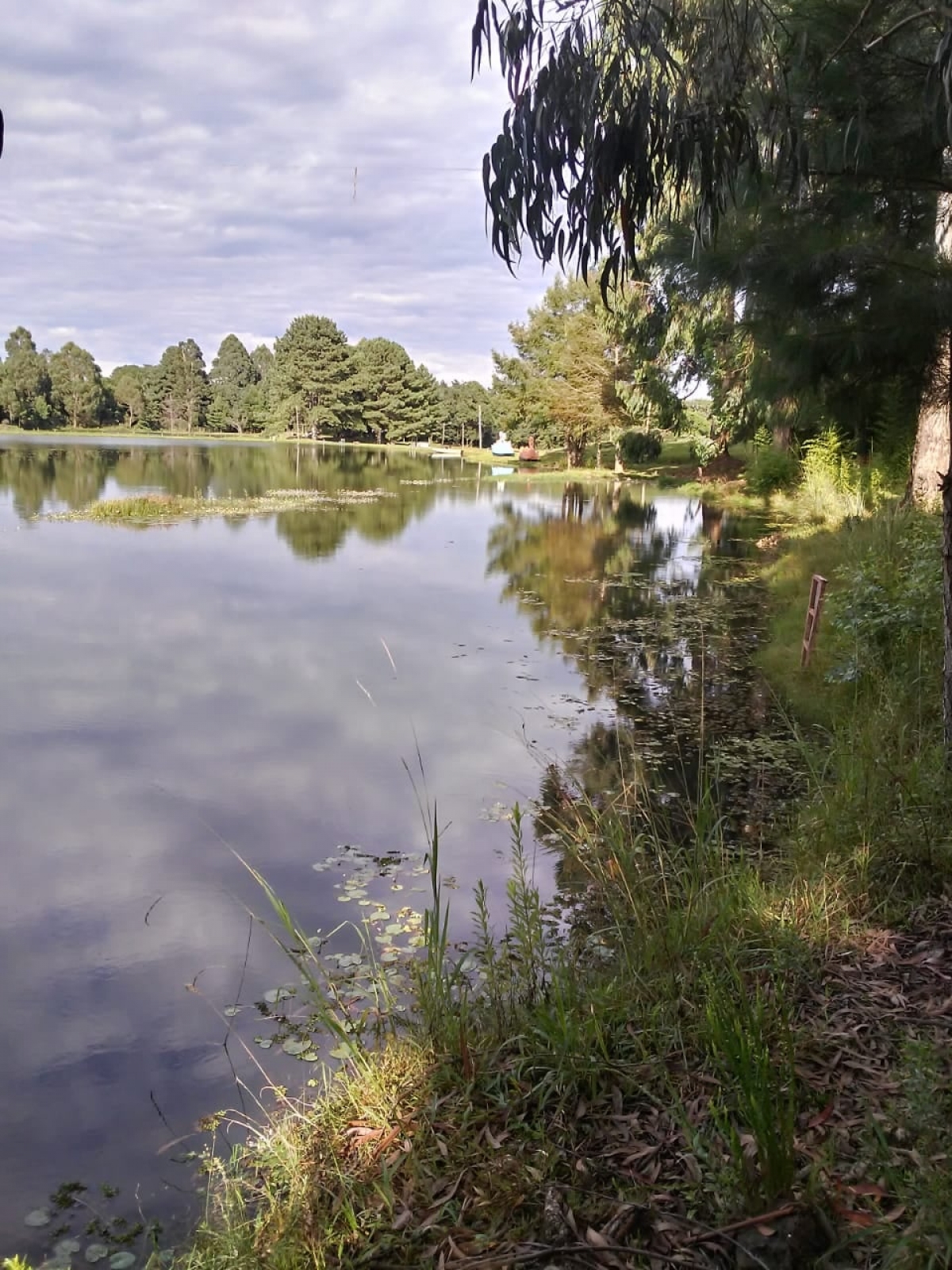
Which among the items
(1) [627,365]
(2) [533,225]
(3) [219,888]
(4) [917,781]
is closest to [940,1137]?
(4) [917,781]

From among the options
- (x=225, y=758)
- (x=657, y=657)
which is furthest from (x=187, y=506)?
(x=225, y=758)

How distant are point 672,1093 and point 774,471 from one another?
80.3ft

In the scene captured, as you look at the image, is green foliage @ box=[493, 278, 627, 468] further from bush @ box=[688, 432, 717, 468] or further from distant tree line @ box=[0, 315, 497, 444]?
distant tree line @ box=[0, 315, 497, 444]

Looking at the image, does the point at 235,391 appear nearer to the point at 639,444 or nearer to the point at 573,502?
the point at 639,444

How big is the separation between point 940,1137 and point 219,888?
12.8 feet

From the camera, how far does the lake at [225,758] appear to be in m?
3.59

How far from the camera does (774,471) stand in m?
25.2

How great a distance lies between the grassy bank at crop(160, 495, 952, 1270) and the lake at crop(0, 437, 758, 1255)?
27.4 inches

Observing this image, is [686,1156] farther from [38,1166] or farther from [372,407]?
[372,407]

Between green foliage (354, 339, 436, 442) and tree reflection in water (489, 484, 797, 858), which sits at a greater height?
green foliage (354, 339, 436, 442)

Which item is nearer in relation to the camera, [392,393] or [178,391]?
[392,393]

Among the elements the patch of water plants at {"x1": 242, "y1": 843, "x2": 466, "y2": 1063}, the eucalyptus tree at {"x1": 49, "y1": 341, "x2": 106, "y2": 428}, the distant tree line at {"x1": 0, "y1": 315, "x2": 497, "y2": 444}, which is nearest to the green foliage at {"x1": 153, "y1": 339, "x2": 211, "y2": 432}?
the distant tree line at {"x1": 0, "y1": 315, "x2": 497, "y2": 444}

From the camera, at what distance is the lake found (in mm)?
3590

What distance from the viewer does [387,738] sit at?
7.65m
